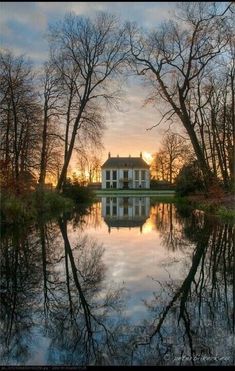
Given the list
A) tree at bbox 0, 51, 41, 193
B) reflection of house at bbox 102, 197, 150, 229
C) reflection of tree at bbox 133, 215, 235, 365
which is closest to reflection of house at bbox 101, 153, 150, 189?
reflection of house at bbox 102, 197, 150, 229

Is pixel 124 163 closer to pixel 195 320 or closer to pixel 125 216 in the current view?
pixel 125 216

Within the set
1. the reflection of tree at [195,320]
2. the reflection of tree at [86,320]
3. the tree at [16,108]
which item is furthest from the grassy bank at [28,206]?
the reflection of tree at [195,320]

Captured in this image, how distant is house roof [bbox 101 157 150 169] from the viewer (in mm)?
104812

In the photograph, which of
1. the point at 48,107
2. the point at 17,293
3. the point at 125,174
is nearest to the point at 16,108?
the point at 48,107

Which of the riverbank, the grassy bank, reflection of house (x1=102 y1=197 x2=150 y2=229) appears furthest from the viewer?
reflection of house (x1=102 y1=197 x2=150 y2=229)

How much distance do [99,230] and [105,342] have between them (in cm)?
1140

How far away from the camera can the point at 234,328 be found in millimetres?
4957

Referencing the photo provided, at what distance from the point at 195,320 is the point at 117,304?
1.20 metres

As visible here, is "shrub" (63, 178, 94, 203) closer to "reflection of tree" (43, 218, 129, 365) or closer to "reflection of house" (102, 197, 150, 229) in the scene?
"reflection of house" (102, 197, 150, 229)

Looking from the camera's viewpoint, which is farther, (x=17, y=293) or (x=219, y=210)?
(x=219, y=210)

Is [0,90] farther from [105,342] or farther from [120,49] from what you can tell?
[105,342]

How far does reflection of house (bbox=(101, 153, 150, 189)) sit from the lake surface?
91.2 metres

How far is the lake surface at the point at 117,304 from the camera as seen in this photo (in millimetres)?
4289

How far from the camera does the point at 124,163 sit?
351 feet
